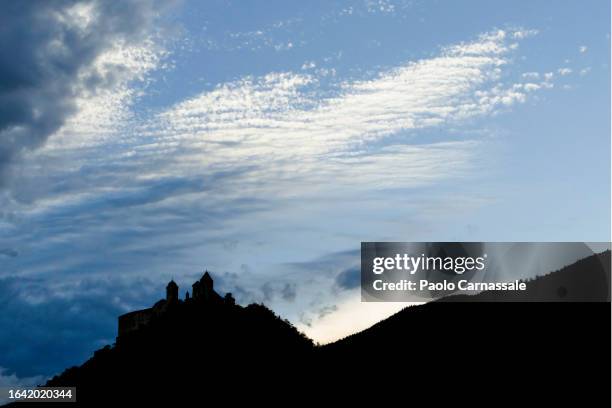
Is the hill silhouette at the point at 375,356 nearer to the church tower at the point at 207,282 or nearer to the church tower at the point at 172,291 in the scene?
the church tower at the point at 207,282

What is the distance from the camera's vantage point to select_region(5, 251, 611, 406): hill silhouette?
5009cm

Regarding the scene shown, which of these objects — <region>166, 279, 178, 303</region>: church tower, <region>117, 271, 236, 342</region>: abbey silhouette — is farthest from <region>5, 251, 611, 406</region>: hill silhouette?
<region>166, 279, 178, 303</region>: church tower

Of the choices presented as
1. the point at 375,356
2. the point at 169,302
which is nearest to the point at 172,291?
the point at 169,302

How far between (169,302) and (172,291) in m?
2.46

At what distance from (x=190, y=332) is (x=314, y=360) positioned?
2454 centimetres

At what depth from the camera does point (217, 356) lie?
8219 centimetres

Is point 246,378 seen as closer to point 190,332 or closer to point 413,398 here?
point 190,332

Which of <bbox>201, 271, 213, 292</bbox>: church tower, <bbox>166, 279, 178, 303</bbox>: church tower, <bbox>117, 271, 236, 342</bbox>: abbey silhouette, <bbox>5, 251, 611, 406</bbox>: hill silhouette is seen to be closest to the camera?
<bbox>5, 251, 611, 406</bbox>: hill silhouette

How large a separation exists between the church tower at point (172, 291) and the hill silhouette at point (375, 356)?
10.2 metres

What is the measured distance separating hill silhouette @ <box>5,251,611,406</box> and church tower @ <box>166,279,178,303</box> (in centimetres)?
1016

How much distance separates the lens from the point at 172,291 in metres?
112

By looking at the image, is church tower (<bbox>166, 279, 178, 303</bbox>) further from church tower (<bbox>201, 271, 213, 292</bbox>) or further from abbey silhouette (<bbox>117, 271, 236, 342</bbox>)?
church tower (<bbox>201, 271, 213, 292</bbox>)

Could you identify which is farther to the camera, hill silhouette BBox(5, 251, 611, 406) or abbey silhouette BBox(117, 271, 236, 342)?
abbey silhouette BBox(117, 271, 236, 342)

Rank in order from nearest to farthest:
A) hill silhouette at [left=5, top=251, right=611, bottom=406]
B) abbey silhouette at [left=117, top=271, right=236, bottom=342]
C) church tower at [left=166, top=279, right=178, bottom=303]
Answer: hill silhouette at [left=5, top=251, right=611, bottom=406]
abbey silhouette at [left=117, top=271, right=236, bottom=342]
church tower at [left=166, top=279, right=178, bottom=303]
